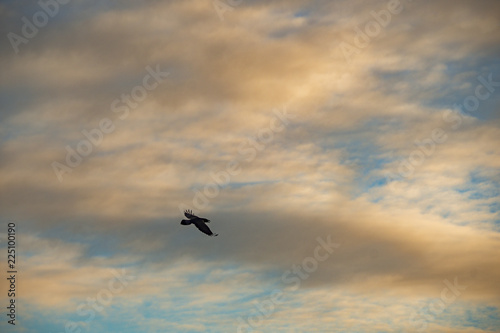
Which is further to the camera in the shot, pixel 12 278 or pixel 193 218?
pixel 12 278

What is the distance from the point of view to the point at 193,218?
62.3 meters

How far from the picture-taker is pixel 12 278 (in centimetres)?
8219

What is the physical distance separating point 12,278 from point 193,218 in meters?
39.8
